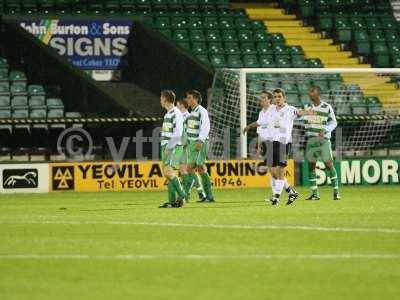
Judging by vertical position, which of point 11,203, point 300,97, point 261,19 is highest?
point 261,19

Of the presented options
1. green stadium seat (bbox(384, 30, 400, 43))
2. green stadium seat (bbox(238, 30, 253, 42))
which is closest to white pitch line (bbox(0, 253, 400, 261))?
green stadium seat (bbox(238, 30, 253, 42))

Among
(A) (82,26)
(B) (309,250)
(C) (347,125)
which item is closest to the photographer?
(B) (309,250)

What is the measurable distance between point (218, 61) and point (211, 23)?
2.08 metres

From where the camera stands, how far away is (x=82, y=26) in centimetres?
3362

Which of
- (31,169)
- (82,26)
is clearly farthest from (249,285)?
(82,26)

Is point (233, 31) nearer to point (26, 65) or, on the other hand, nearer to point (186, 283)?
point (26, 65)

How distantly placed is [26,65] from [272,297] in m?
23.4

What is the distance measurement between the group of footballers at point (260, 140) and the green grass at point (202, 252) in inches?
30.9

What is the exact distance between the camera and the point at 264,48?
34562mm

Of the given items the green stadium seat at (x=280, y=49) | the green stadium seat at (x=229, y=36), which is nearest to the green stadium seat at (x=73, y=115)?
the green stadium seat at (x=229, y=36)

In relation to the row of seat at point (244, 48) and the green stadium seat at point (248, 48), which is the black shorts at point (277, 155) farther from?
the green stadium seat at point (248, 48)

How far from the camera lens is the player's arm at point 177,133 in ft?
66.5

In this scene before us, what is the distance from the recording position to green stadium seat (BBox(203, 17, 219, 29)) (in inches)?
1369

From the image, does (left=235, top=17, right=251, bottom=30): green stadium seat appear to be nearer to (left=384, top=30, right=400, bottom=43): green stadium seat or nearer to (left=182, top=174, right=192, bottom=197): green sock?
(left=384, top=30, right=400, bottom=43): green stadium seat
